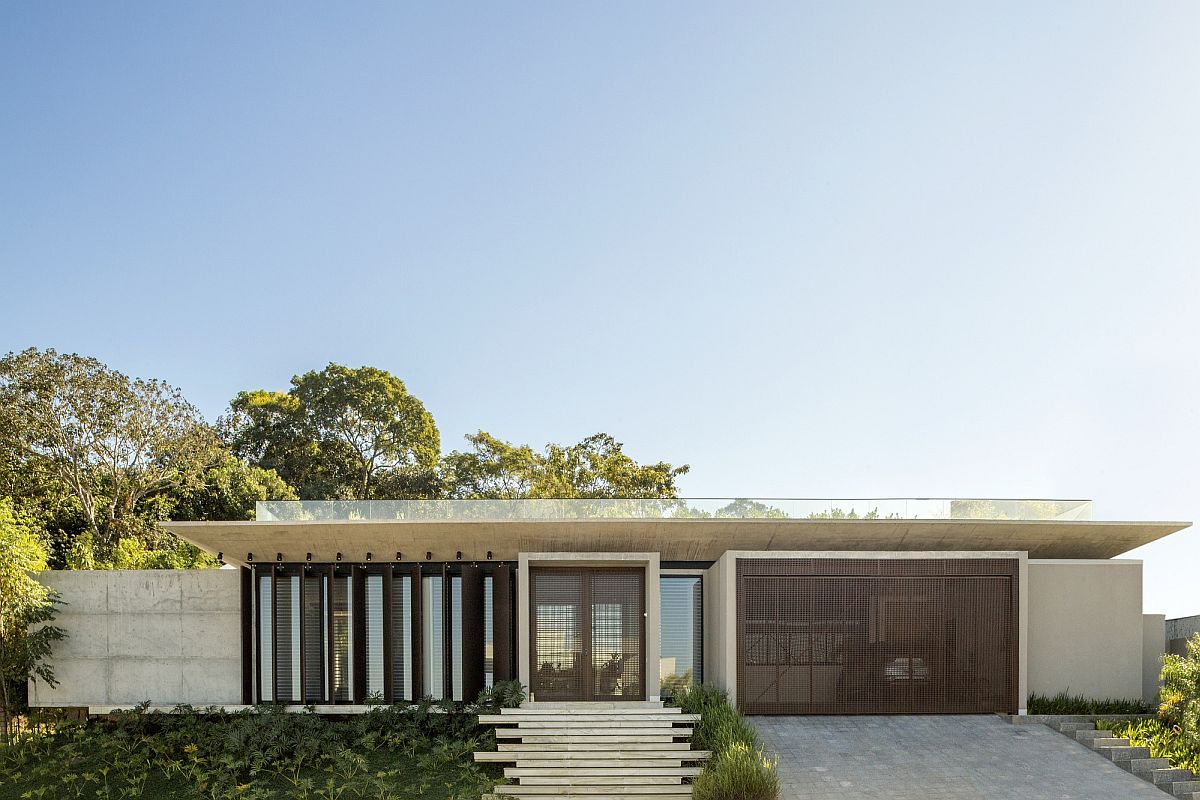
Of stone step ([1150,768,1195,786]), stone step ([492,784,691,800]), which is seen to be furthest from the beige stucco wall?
stone step ([492,784,691,800])

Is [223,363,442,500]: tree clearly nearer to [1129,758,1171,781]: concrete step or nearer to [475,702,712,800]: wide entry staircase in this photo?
[475,702,712,800]: wide entry staircase

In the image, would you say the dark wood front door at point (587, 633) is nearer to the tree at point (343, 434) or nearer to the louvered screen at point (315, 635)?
the louvered screen at point (315, 635)

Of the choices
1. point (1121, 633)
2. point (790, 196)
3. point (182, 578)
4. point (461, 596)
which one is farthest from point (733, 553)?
point (182, 578)

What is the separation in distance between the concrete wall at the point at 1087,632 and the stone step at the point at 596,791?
7.18 m

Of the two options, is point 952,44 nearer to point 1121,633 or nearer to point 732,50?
point 732,50

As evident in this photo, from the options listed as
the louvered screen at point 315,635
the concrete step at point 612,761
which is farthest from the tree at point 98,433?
the concrete step at point 612,761

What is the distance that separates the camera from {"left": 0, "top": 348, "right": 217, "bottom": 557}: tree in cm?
2506

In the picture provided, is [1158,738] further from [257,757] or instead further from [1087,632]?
[257,757]

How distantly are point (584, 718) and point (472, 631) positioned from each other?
280 centimetres

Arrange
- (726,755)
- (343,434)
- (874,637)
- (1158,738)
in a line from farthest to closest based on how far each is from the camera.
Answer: (343,434)
(874,637)
(1158,738)
(726,755)

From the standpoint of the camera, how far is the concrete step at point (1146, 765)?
41.8 feet

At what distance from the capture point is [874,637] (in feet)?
49.8

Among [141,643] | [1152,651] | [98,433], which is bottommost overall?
[1152,651]

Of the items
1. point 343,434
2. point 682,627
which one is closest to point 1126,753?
point 682,627
